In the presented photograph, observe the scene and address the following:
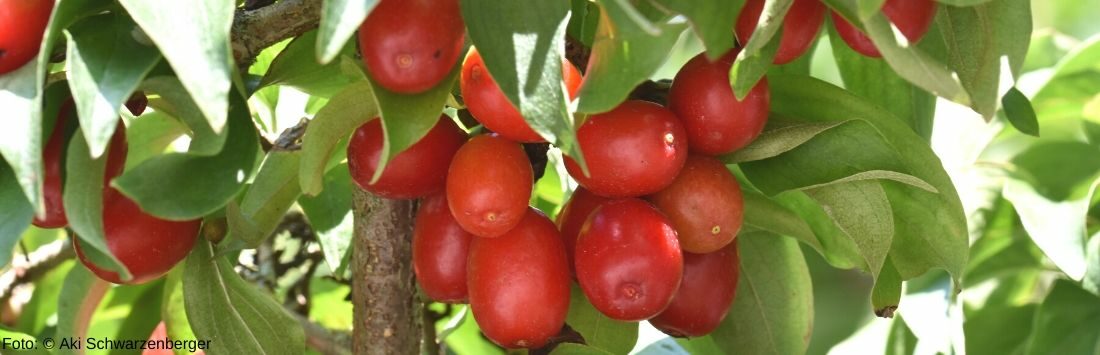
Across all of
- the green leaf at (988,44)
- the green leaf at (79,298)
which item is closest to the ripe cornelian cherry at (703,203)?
the green leaf at (988,44)

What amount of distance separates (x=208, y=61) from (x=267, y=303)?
250 mm

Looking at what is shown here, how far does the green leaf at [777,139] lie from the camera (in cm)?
54

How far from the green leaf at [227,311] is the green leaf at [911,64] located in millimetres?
342

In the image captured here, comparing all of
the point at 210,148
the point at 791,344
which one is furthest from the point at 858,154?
the point at 210,148

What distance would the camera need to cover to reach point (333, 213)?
2.39ft

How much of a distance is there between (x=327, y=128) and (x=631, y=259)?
0.48 feet

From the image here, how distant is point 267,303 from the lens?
2.03ft

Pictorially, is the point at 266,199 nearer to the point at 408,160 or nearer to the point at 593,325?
the point at 408,160

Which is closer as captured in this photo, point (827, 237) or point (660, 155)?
point (660, 155)

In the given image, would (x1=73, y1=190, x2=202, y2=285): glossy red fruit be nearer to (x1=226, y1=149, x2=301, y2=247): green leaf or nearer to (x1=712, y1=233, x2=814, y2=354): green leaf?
(x1=226, y1=149, x2=301, y2=247): green leaf

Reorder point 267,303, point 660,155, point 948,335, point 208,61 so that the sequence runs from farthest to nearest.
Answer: point 948,335
point 267,303
point 660,155
point 208,61

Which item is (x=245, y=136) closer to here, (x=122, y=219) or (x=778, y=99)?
(x=122, y=219)

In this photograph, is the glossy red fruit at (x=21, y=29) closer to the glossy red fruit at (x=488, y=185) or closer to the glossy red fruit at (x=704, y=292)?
the glossy red fruit at (x=488, y=185)

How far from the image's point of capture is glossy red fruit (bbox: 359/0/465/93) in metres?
0.46
